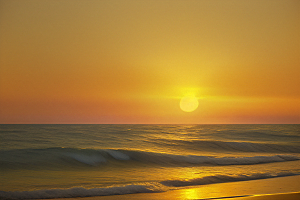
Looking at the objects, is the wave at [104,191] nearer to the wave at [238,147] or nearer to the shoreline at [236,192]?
the shoreline at [236,192]

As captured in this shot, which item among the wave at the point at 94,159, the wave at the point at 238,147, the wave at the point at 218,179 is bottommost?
the wave at the point at 218,179

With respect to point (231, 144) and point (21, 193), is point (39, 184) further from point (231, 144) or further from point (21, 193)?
point (231, 144)

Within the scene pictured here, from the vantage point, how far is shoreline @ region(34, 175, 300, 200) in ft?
29.1

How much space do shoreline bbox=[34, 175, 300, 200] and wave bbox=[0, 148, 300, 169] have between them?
23.0 feet

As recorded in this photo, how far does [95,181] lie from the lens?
1176 cm

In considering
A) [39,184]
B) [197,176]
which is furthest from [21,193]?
[197,176]

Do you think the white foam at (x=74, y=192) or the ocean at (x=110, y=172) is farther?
the ocean at (x=110, y=172)

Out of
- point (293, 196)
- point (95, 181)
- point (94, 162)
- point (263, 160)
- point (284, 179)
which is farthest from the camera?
point (263, 160)

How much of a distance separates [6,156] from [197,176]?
12.8 meters

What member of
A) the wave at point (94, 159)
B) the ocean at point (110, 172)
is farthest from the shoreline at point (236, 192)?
the wave at point (94, 159)

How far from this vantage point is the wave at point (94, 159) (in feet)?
55.0

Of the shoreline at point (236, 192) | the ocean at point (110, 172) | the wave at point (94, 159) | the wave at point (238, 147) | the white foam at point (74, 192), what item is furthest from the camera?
the wave at point (238, 147)

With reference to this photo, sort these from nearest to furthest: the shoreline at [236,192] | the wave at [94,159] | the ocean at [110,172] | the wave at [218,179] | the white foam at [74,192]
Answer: the shoreline at [236,192] → the white foam at [74,192] → the ocean at [110,172] → the wave at [218,179] → the wave at [94,159]

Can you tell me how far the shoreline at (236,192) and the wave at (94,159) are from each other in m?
7.00
